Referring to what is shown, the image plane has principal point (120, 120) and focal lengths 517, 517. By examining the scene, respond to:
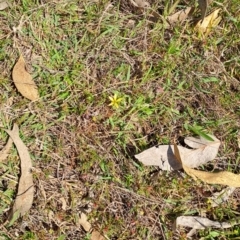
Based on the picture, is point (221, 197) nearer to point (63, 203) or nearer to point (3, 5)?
point (63, 203)

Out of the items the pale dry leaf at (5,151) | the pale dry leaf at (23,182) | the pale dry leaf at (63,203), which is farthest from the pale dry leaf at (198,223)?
the pale dry leaf at (5,151)

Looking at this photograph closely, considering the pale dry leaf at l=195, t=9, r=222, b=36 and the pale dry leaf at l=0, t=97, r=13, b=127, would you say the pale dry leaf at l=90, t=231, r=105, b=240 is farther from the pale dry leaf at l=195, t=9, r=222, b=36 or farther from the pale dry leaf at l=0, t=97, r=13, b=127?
the pale dry leaf at l=195, t=9, r=222, b=36

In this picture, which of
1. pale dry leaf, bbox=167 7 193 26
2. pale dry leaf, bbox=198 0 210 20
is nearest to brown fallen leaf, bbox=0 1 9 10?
pale dry leaf, bbox=167 7 193 26

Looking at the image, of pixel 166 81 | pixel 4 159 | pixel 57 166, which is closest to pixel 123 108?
pixel 166 81

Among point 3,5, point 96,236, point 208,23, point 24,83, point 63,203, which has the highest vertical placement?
point 3,5

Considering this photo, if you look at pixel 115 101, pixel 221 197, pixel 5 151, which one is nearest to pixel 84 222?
pixel 5 151

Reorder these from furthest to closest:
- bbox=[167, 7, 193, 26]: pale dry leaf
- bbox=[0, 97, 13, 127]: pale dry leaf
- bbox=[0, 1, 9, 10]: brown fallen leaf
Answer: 1. bbox=[167, 7, 193, 26]: pale dry leaf
2. bbox=[0, 1, 9, 10]: brown fallen leaf
3. bbox=[0, 97, 13, 127]: pale dry leaf
